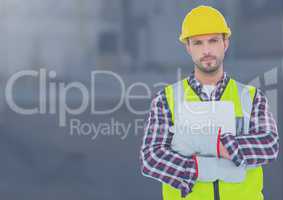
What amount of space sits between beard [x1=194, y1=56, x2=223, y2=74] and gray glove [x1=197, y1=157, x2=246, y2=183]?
335 millimetres

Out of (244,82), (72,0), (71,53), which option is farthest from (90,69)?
(244,82)

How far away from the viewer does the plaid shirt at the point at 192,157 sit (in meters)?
1.70

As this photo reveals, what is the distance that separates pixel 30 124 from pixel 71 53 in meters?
0.35

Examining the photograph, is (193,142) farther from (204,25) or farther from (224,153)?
(204,25)

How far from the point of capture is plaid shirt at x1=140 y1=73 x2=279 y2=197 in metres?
1.70

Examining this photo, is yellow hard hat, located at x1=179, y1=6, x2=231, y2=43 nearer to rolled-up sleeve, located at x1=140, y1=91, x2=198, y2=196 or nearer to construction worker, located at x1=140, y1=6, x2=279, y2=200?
construction worker, located at x1=140, y1=6, x2=279, y2=200

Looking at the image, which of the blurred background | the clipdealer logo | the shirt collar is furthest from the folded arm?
the clipdealer logo

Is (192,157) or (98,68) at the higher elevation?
(98,68)

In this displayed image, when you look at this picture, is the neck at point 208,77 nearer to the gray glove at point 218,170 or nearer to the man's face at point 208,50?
the man's face at point 208,50

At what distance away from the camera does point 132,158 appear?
2.03 meters

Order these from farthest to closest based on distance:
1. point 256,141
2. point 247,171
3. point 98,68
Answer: point 98,68 < point 247,171 < point 256,141

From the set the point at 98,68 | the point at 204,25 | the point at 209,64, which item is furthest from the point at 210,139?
the point at 98,68

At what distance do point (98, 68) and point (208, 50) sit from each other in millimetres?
505

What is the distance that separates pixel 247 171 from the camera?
182 centimetres
